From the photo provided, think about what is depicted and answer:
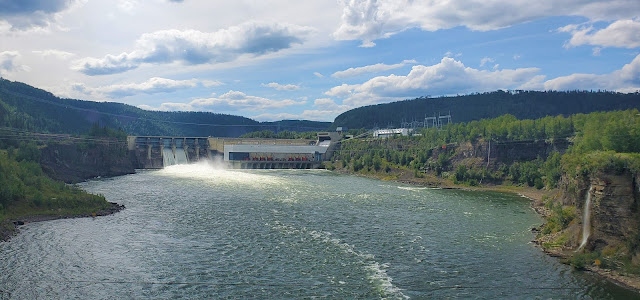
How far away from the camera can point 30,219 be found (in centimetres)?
4700

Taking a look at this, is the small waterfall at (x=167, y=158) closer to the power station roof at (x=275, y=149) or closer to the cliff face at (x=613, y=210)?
the power station roof at (x=275, y=149)

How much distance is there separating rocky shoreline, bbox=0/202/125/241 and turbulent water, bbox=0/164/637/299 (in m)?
0.82

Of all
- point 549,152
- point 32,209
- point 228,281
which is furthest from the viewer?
point 549,152

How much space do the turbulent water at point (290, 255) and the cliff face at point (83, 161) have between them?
3795cm

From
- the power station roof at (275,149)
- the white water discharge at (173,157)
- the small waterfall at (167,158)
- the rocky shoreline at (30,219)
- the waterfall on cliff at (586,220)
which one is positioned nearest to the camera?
the waterfall on cliff at (586,220)

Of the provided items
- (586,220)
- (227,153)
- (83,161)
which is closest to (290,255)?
(586,220)

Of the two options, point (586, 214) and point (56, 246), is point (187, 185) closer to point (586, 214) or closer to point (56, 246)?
point (56, 246)

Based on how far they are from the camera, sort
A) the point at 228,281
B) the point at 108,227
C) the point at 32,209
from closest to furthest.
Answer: the point at 228,281 < the point at 108,227 < the point at 32,209

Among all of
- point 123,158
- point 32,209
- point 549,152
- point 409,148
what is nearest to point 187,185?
point 32,209

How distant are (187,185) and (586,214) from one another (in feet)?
201

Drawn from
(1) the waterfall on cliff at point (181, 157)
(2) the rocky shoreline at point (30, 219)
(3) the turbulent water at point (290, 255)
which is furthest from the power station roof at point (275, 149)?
(2) the rocky shoreline at point (30, 219)

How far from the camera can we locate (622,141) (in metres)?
46.8

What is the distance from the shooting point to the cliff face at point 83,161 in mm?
90312

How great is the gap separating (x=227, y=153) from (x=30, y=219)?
8907cm
